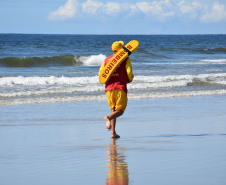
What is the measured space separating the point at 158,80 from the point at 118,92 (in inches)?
397

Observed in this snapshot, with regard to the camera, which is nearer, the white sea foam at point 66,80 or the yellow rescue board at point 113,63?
the yellow rescue board at point 113,63

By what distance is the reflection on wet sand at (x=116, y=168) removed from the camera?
158 inches

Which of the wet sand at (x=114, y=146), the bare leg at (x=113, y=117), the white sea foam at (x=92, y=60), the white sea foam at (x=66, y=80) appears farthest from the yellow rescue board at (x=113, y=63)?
the white sea foam at (x=92, y=60)

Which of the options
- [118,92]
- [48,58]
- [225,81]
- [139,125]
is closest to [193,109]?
[139,125]

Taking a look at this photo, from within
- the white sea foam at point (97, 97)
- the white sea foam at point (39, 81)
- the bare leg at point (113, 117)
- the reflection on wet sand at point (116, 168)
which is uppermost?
the white sea foam at point (39, 81)

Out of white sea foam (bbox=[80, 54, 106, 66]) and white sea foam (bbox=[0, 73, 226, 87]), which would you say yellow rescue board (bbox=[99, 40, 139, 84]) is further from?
white sea foam (bbox=[80, 54, 106, 66])

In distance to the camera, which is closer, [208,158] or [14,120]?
[208,158]

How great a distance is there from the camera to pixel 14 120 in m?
8.30

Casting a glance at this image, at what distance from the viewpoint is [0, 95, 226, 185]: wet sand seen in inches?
164

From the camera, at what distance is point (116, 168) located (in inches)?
177

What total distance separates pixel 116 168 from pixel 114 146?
A: 1.24 m

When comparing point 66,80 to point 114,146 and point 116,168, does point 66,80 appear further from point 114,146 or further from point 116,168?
point 116,168

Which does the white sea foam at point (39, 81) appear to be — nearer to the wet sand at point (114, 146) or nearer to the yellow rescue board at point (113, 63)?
the wet sand at point (114, 146)

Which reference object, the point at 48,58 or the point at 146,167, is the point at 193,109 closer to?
the point at 146,167
